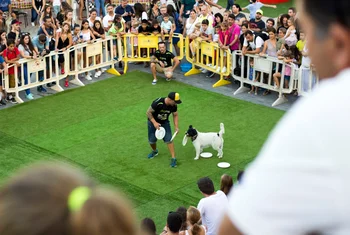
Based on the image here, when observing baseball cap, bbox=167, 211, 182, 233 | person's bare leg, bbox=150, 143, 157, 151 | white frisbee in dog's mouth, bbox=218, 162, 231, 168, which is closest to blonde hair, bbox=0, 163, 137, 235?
baseball cap, bbox=167, 211, 182, 233

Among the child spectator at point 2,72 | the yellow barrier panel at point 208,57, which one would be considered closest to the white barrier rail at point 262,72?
the yellow barrier panel at point 208,57

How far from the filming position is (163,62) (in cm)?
1797

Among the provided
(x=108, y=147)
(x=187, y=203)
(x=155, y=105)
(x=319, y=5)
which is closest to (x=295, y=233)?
(x=319, y=5)

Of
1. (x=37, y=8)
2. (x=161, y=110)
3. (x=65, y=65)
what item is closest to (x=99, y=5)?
(x=37, y=8)

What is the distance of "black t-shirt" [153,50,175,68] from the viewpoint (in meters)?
17.9

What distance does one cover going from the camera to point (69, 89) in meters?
17.9

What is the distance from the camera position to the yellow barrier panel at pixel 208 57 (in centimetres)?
1790

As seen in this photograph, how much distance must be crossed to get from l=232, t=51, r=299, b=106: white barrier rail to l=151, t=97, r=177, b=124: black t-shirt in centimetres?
424

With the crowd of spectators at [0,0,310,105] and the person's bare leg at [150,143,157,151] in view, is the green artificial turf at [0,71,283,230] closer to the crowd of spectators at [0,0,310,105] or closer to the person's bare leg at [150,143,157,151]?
the person's bare leg at [150,143,157,151]

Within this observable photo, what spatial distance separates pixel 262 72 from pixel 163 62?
247cm

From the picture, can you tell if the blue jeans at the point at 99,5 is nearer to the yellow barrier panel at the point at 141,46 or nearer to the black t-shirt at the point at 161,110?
the yellow barrier panel at the point at 141,46

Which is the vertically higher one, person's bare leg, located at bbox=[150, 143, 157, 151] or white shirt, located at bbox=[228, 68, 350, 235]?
white shirt, located at bbox=[228, 68, 350, 235]

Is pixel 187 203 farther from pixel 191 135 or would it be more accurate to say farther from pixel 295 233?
pixel 295 233

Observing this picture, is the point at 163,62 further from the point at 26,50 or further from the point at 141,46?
the point at 26,50
